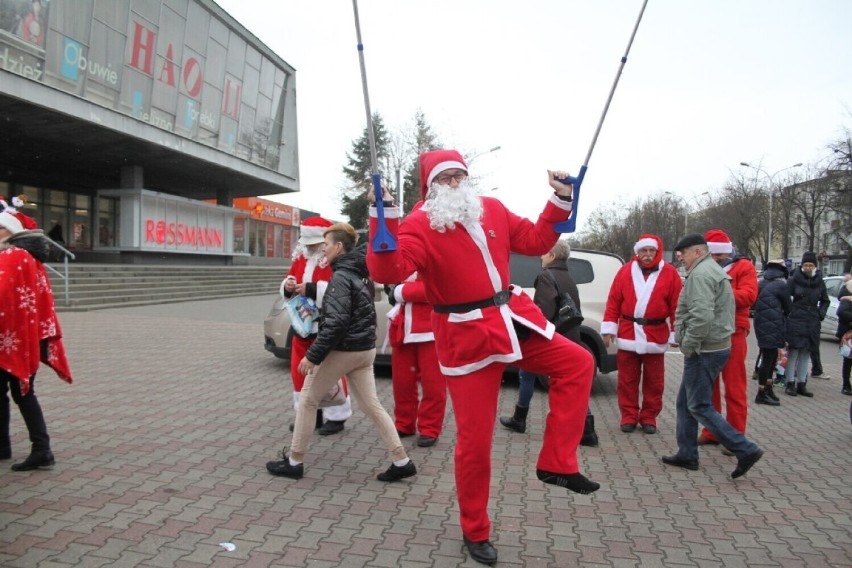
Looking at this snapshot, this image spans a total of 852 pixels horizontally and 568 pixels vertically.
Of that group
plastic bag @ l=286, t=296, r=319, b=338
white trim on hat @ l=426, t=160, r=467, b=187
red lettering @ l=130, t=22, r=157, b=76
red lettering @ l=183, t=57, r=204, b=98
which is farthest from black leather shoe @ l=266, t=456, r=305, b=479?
red lettering @ l=183, t=57, r=204, b=98

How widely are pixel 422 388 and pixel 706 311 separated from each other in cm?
231

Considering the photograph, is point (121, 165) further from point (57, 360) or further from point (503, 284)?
point (503, 284)

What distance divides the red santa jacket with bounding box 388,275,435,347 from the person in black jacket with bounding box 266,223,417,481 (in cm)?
92

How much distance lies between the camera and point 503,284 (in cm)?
323

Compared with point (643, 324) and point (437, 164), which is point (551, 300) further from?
point (437, 164)

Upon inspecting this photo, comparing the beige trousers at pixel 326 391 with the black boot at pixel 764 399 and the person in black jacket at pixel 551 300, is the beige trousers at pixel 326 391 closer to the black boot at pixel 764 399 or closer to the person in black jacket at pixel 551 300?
the person in black jacket at pixel 551 300

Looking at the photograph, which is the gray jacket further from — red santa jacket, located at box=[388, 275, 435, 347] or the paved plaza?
red santa jacket, located at box=[388, 275, 435, 347]

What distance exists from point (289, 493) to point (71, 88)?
64.9ft

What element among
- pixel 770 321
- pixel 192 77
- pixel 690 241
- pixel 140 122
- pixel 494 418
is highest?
pixel 192 77

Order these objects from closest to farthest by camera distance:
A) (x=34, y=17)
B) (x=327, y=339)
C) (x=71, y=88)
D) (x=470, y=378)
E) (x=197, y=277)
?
(x=470, y=378) → (x=327, y=339) → (x=34, y=17) → (x=71, y=88) → (x=197, y=277)

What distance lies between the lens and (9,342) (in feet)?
13.5

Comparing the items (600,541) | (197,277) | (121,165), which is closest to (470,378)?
(600,541)

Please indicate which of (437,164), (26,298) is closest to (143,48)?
(26,298)

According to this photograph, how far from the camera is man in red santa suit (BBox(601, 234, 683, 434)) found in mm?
5660
